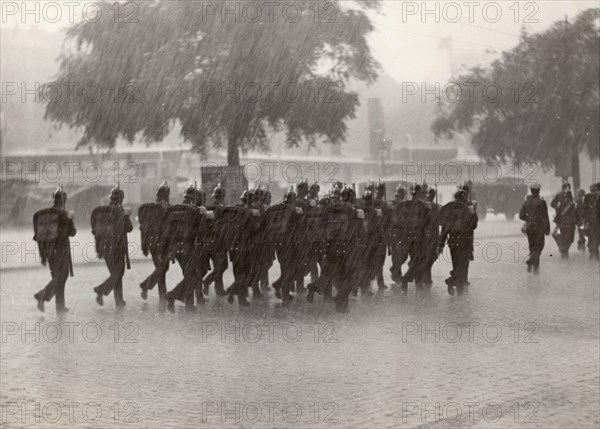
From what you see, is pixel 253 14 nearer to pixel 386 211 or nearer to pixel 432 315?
pixel 386 211

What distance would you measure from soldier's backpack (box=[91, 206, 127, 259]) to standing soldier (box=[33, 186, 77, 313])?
57cm

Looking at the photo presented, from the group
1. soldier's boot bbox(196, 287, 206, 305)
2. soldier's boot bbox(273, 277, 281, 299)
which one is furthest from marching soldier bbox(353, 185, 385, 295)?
soldier's boot bbox(196, 287, 206, 305)

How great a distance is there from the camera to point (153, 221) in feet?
45.1

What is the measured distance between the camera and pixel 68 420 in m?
6.72

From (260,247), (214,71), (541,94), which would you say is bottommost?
(260,247)

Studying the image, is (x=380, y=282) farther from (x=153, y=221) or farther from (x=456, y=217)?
(x=153, y=221)

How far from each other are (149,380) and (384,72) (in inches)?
723

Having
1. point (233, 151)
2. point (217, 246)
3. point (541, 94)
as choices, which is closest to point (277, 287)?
point (217, 246)

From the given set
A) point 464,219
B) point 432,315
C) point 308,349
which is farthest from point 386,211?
point 308,349

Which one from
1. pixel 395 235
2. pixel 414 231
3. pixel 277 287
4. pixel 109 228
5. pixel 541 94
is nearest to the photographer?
pixel 109 228

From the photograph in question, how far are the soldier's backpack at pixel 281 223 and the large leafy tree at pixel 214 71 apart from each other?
939cm

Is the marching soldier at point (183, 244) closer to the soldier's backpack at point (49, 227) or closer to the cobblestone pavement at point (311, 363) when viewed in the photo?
the cobblestone pavement at point (311, 363)

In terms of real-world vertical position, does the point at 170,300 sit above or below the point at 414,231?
below

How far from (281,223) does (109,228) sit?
249 cm
